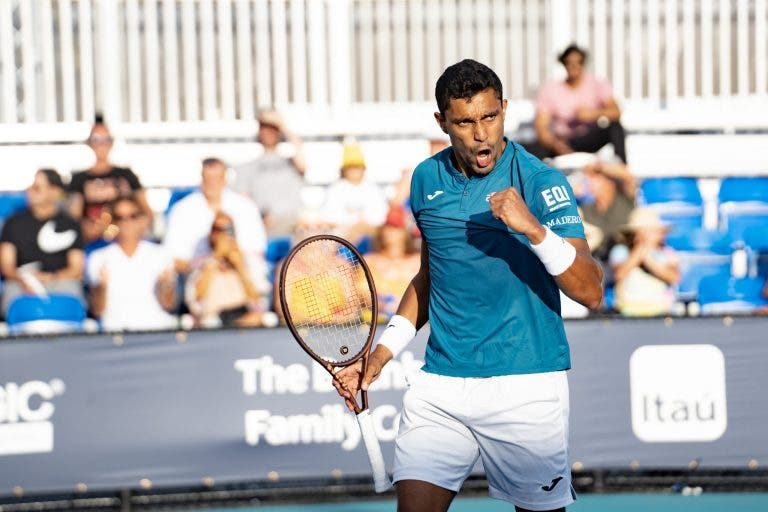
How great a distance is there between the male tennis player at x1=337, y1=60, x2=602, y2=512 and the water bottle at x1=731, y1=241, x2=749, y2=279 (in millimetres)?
5910

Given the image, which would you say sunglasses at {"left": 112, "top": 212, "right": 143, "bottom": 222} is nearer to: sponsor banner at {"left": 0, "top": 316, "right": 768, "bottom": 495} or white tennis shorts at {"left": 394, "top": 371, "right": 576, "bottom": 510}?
sponsor banner at {"left": 0, "top": 316, "right": 768, "bottom": 495}

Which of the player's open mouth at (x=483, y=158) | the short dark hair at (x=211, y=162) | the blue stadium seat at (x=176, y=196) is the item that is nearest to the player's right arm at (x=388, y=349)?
the player's open mouth at (x=483, y=158)

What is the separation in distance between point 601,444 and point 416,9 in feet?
18.1

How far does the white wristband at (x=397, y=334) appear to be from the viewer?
5262 mm

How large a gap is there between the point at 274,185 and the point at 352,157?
610 mm

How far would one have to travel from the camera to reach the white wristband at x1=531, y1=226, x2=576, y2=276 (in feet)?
14.8

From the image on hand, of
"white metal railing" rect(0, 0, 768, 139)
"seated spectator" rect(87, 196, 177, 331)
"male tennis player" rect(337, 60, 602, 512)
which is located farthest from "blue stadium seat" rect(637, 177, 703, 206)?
"male tennis player" rect(337, 60, 602, 512)

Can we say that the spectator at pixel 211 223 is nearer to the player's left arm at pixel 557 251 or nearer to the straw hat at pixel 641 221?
the straw hat at pixel 641 221

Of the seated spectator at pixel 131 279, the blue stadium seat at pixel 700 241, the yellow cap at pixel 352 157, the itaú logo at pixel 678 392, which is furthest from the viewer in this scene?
the blue stadium seat at pixel 700 241

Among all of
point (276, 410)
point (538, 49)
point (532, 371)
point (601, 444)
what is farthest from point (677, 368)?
point (538, 49)

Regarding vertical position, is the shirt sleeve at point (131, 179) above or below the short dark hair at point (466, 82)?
below

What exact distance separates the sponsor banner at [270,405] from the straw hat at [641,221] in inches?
59.3

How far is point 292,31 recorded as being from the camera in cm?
1270

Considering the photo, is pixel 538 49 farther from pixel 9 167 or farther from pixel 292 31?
pixel 9 167
